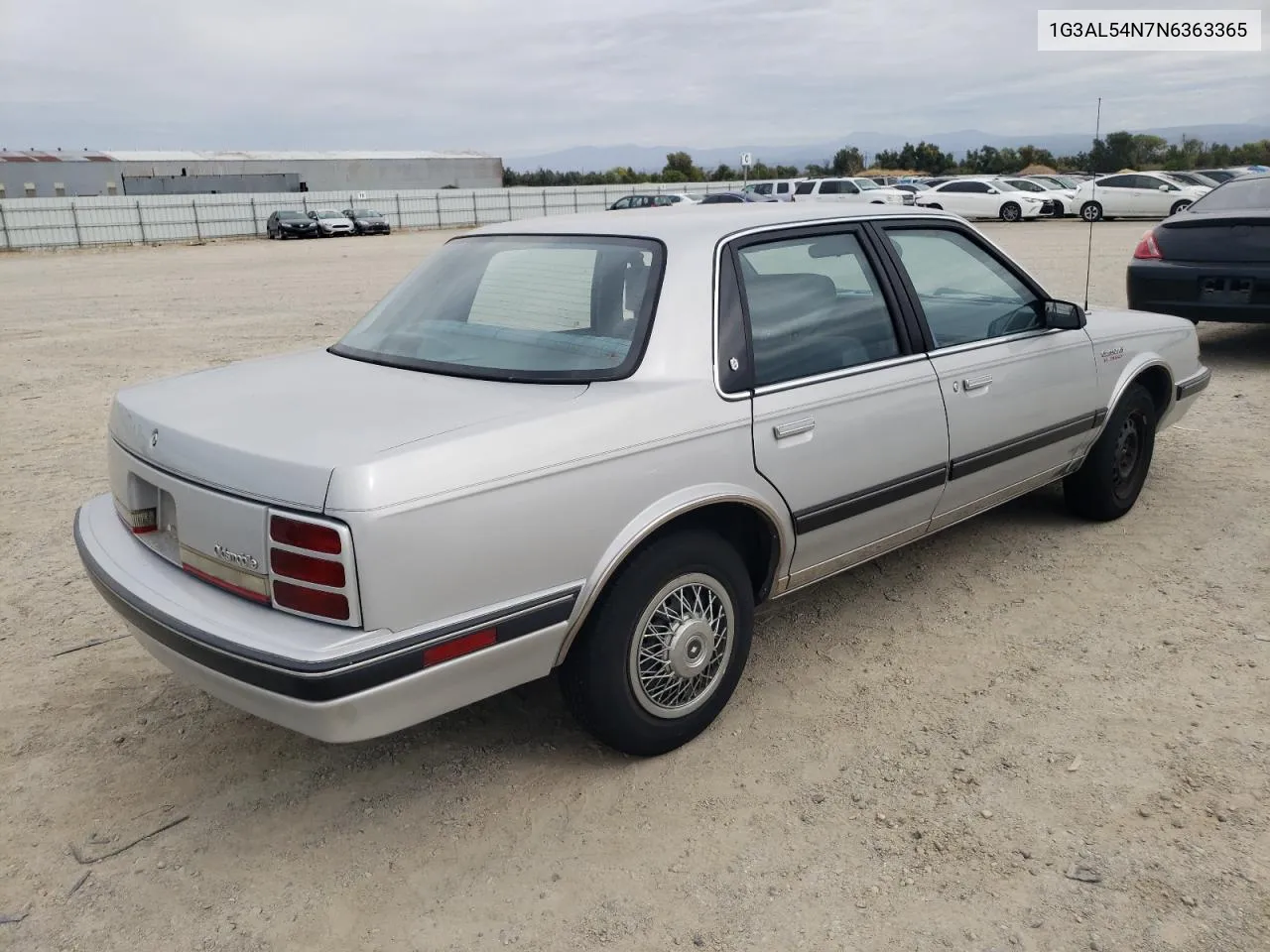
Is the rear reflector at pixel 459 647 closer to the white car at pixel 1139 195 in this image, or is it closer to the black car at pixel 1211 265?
the black car at pixel 1211 265

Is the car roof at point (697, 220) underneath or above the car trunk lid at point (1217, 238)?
above

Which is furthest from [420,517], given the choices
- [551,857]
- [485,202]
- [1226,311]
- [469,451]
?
[485,202]

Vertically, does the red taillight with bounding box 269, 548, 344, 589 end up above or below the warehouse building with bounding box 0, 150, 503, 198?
below

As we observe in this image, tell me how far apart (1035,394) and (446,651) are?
9.25 feet

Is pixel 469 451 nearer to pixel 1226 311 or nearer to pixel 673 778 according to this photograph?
pixel 673 778

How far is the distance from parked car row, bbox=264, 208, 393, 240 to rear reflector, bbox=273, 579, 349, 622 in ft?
128

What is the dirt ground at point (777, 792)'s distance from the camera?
257 cm

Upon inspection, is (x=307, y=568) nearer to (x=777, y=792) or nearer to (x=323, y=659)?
(x=323, y=659)

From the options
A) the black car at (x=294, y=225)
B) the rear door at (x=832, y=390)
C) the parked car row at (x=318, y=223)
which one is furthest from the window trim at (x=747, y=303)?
the black car at (x=294, y=225)

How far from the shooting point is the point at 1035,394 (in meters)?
4.32

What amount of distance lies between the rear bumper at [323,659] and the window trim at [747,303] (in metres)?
0.95

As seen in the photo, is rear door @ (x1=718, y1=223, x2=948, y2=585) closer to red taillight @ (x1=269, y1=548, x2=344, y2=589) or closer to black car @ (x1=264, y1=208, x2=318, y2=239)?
red taillight @ (x1=269, y1=548, x2=344, y2=589)

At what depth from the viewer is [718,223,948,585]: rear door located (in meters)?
3.35

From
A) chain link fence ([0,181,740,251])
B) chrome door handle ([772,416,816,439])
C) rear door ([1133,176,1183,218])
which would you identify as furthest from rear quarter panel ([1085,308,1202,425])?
rear door ([1133,176,1183,218])
